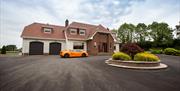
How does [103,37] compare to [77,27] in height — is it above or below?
below

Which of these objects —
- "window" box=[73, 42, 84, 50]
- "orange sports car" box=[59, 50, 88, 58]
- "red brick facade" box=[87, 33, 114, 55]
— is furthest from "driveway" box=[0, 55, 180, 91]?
"window" box=[73, 42, 84, 50]

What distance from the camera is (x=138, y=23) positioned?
168 feet

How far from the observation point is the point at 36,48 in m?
19.6

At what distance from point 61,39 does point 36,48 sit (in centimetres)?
472

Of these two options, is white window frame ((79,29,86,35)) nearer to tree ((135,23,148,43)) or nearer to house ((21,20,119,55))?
house ((21,20,119,55))

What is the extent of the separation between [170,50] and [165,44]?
1223 centimetres

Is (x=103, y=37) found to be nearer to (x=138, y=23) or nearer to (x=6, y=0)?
(x=6, y=0)

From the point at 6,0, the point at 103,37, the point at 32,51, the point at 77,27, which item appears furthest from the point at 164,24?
the point at 6,0

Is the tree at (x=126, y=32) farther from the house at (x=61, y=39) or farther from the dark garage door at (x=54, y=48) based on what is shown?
the dark garage door at (x=54, y=48)

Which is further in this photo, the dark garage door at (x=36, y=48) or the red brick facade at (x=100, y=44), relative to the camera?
the red brick facade at (x=100, y=44)

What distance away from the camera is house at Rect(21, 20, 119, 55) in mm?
19303

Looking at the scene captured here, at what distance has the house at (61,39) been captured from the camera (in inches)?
760

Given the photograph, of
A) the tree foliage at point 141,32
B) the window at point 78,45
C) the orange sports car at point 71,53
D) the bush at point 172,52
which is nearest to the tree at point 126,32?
the tree foliage at point 141,32

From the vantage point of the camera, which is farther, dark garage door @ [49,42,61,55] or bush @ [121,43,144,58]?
dark garage door @ [49,42,61,55]
